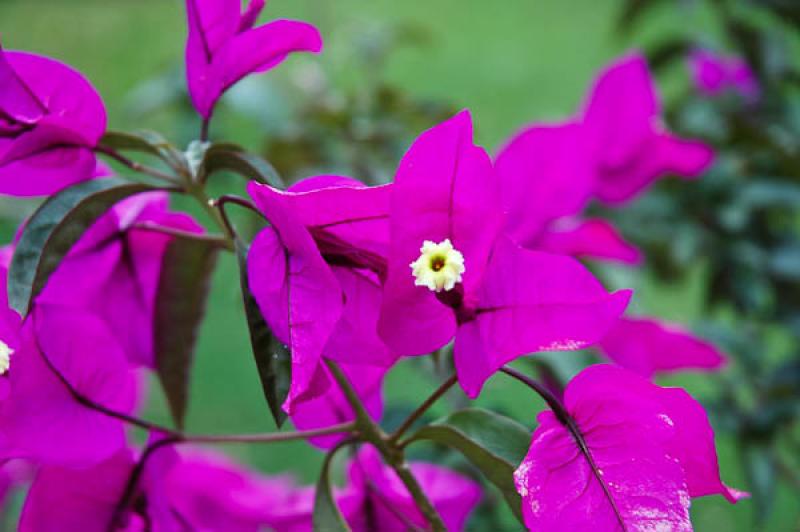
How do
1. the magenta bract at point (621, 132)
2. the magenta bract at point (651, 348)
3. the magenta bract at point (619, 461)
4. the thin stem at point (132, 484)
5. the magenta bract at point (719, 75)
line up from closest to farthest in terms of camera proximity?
1. the magenta bract at point (619, 461)
2. the thin stem at point (132, 484)
3. the magenta bract at point (651, 348)
4. the magenta bract at point (621, 132)
5. the magenta bract at point (719, 75)

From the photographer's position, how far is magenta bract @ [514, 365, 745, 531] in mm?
310

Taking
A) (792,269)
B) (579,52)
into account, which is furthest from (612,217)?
(579,52)

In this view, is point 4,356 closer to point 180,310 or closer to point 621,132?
point 180,310

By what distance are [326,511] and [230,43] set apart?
0.17 metres

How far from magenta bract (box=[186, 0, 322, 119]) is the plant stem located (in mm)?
113

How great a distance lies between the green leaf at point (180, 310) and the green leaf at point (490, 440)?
0.42 ft

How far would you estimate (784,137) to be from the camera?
3.47 ft

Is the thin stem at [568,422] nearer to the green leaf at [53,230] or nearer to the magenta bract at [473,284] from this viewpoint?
the magenta bract at [473,284]

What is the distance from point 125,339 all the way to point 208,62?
133 millimetres

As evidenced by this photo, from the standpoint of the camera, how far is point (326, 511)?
0.36 meters

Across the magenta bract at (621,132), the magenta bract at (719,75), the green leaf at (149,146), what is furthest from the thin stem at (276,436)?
the magenta bract at (719,75)

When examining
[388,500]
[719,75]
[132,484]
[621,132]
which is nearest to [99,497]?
[132,484]

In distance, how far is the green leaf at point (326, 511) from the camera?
356 millimetres

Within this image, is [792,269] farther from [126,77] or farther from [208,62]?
[126,77]
